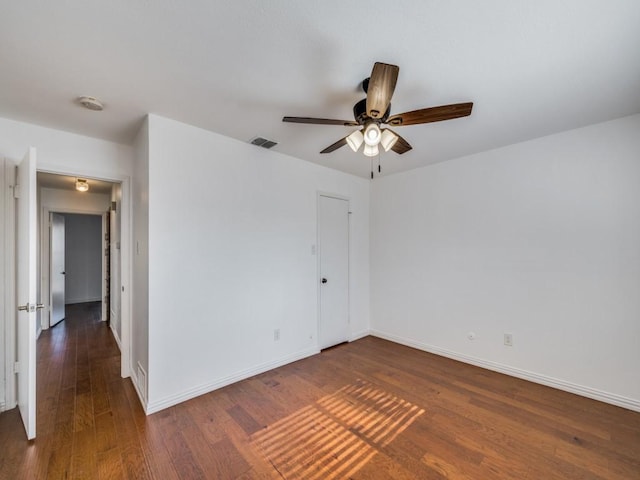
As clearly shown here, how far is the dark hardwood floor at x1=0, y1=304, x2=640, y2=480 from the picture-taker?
177 cm

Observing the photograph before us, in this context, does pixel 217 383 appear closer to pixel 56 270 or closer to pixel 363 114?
pixel 363 114

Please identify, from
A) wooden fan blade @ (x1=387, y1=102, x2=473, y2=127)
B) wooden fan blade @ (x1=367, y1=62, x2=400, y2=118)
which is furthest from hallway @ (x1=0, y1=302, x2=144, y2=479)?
wooden fan blade @ (x1=387, y1=102, x2=473, y2=127)

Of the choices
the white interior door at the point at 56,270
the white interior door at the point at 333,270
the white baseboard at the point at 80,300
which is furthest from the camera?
the white baseboard at the point at 80,300

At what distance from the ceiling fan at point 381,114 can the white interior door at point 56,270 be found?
5.81m

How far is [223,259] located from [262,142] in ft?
4.26

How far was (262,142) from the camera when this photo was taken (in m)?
2.97

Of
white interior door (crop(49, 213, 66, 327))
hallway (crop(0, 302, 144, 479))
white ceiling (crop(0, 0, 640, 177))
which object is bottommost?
hallway (crop(0, 302, 144, 479))

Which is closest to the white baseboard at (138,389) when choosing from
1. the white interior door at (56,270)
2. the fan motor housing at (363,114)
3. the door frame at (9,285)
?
the door frame at (9,285)

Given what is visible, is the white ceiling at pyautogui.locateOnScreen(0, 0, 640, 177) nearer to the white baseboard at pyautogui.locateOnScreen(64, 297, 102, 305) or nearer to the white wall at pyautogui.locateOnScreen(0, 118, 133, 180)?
the white wall at pyautogui.locateOnScreen(0, 118, 133, 180)

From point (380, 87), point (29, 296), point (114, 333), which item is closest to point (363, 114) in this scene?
point (380, 87)

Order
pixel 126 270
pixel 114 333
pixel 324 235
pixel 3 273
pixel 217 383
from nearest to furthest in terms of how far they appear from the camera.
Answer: pixel 3 273 < pixel 217 383 < pixel 126 270 < pixel 324 235 < pixel 114 333

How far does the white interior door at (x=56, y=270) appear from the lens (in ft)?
16.6

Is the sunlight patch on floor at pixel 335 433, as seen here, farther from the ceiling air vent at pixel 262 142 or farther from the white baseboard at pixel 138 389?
the ceiling air vent at pixel 262 142

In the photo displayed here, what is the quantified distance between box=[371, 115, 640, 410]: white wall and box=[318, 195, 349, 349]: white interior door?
0.81 meters
